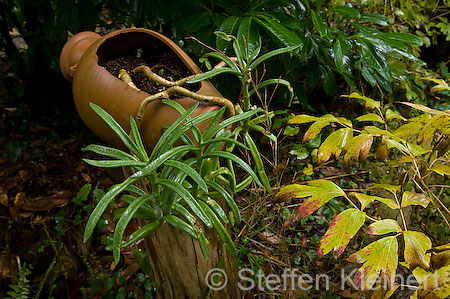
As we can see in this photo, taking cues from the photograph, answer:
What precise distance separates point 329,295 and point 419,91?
1.52m

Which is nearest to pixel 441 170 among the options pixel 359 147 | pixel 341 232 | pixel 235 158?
pixel 359 147

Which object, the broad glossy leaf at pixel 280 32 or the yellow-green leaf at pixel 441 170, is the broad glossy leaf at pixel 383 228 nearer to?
the yellow-green leaf at pixel 441 170

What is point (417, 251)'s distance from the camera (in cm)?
87

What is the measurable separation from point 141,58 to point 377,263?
37.2 inches

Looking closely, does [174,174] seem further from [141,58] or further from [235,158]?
[141,58]

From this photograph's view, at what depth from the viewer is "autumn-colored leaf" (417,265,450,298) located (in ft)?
2.53

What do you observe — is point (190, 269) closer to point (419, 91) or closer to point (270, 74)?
point (270, 74)

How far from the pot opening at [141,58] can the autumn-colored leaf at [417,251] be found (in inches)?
29.2

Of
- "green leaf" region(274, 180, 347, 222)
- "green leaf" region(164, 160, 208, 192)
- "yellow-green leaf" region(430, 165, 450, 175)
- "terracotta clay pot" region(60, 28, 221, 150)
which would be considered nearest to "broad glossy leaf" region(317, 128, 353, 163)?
"green leaf" region(274, 180, 347, 222)

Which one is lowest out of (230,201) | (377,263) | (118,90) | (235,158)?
(377,263)

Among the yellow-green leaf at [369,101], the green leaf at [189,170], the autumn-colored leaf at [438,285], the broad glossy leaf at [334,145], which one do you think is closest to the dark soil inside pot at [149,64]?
the green leaf at [189,170]

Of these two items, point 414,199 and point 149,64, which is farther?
point 149,64

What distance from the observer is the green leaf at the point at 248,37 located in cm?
128

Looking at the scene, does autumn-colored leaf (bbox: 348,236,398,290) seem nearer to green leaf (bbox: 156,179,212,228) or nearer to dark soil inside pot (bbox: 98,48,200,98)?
green leaf (bbox: 156,179,212,228)
